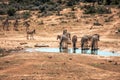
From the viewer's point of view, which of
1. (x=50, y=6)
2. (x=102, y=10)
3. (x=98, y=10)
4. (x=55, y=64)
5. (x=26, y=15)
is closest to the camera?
(x=55, y=64)

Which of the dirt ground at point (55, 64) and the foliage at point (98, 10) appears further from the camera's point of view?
the foliage at point (98, 10)

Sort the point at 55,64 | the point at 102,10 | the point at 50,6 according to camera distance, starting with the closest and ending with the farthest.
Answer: the point at 55,64, the point at 102,10, the point at 50,6

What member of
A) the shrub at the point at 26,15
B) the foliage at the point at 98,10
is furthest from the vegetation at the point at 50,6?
the shrub at the point at 26,15

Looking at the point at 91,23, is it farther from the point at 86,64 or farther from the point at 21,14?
the point at 86,64

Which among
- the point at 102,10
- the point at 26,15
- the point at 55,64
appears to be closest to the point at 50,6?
the point at 26,15

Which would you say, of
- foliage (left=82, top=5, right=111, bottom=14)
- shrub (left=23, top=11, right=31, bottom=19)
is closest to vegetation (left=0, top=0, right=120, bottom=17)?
foliage (left=82, top=5, right=111, bottom=14)

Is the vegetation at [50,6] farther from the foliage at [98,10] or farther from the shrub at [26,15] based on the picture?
the shrub at [26,15]

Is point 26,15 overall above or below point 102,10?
below

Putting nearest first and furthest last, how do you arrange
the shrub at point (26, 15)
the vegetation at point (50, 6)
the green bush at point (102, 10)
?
the green bush at point (102, 10)
the vegetation at point (50, 6)
the shrub at point (26, 15)

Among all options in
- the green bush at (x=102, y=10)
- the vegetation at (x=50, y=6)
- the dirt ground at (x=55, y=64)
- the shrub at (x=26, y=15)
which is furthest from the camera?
the shrub at (x=26, y=15)

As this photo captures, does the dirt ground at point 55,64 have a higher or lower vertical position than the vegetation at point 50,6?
lower

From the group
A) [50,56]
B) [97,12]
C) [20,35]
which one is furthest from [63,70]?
[97,12]

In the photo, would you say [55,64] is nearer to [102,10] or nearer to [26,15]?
[102,10]

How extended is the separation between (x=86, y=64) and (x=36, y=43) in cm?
1270
